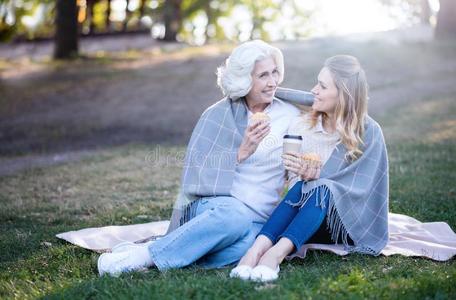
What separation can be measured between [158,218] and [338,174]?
2236 millimetres

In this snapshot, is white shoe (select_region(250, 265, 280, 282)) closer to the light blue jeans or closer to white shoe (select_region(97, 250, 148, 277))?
the light blue jeans

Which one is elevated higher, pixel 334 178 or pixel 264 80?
pixel 264 80

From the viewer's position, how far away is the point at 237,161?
4582mm

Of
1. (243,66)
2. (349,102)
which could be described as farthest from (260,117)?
(349,102)

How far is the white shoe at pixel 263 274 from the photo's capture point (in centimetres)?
385

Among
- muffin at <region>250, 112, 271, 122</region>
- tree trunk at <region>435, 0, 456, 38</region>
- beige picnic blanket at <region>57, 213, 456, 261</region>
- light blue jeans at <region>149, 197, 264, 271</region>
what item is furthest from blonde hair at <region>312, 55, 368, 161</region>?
tree trunk at <region>435, 0, 456, 38</region>

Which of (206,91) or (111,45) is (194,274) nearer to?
(206,91)

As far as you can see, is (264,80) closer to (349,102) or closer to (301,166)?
(349,102)

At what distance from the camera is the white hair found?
15.2 feet

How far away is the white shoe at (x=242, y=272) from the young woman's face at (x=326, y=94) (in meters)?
1.27

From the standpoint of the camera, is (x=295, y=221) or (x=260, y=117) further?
(x=260, y=117)

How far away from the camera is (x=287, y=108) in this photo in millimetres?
4777

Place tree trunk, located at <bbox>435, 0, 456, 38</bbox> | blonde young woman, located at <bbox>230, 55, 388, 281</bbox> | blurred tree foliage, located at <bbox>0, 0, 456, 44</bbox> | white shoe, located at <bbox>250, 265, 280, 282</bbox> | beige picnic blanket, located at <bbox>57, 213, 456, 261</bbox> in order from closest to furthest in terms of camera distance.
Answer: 1. white shoe, located at <bbox>250, 265, 280, 282</bbox>
2. blonde young woman, located at <bbox>230, 55, 388, 281</bbox>
3. beige picnic blanket, located at <bbox>57, 213, 456, 261</bbox>
4. tree trunk, located at <bbox>435, 0, 456, 38</bbox>
5. blurred tree foliage, located at <bbox>0, 0, 456, 44</bbox>

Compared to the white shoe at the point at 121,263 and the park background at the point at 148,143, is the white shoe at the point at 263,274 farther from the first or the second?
the white shoe at the point at 121,263
